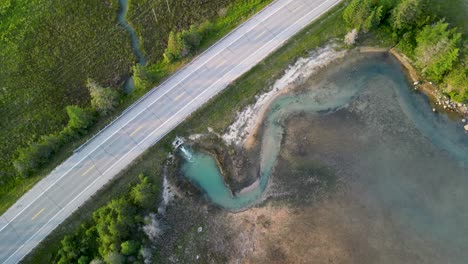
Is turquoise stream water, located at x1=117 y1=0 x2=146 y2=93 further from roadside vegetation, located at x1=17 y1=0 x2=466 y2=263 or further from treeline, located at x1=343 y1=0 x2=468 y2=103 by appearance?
treeline, located at x1=343 y1=0 x2=468 y2=103

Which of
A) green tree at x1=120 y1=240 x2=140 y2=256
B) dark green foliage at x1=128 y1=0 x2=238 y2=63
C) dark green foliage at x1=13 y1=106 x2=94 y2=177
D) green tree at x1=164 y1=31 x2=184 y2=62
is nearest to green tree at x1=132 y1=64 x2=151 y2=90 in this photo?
green tree at x1=164 y1=31 x2=184 y2=62

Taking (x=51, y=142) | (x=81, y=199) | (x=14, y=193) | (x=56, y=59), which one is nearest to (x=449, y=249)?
(x=81, y=199)

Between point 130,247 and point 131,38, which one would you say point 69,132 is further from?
point 130,247

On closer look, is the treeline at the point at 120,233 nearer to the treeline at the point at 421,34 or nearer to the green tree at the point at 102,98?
the green tree at the point at 102,98

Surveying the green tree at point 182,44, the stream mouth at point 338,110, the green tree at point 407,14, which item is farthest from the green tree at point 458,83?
the green tree at point 182,44

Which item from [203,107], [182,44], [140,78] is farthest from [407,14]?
[140,78]

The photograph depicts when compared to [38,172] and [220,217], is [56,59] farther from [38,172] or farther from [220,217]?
[220,217]
